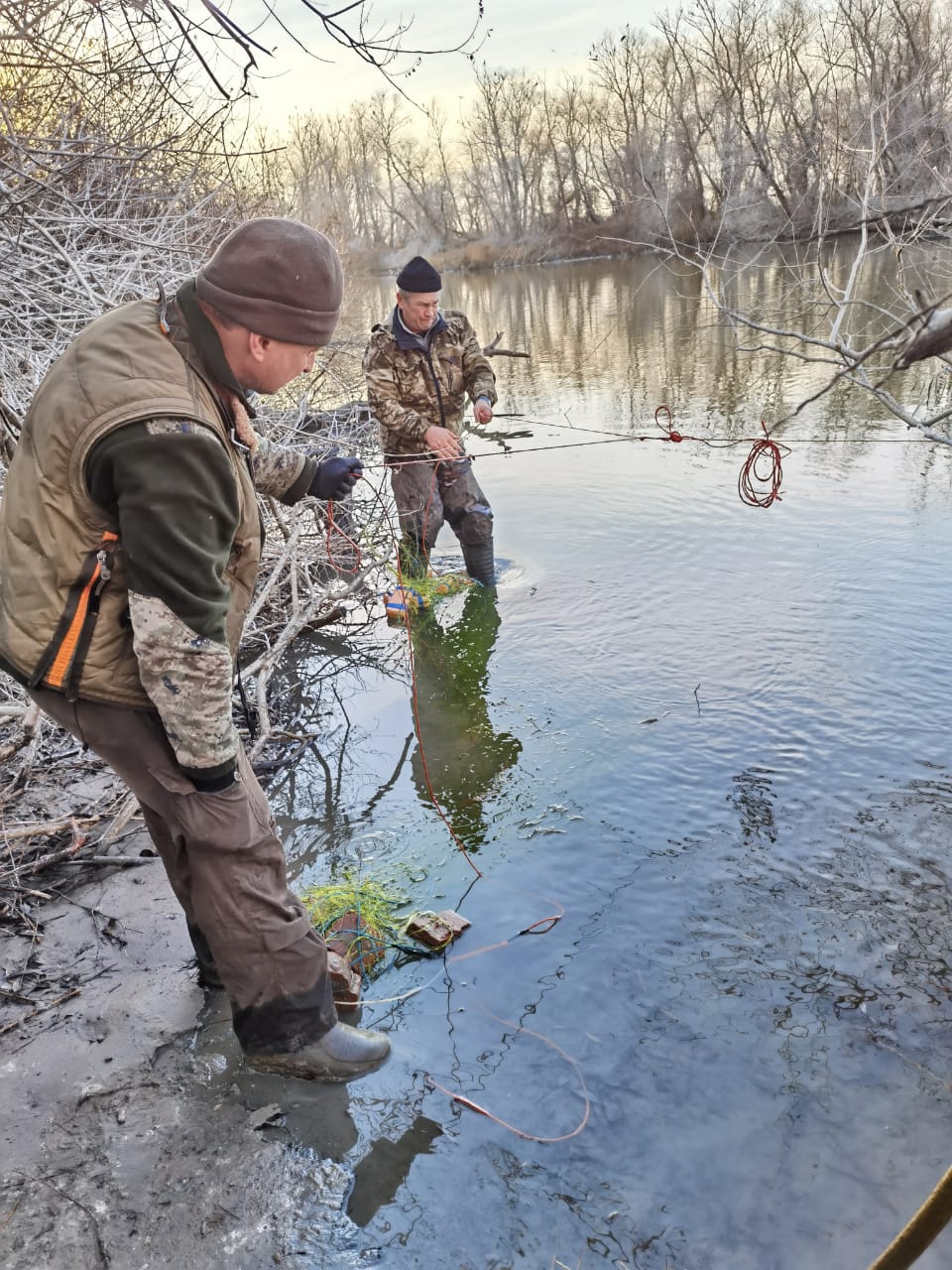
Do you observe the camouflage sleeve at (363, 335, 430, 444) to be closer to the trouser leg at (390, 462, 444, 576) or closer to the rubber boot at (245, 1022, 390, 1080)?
the trouser leg at (390, 462, 444, 576)

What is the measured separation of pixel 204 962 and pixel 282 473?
1.69 meters

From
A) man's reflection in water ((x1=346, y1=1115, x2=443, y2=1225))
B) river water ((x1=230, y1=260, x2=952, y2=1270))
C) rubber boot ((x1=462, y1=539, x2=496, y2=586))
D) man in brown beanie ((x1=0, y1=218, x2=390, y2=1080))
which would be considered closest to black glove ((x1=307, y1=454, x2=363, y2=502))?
man in brown beanie ((x1=0, y1=218, x2=390, y2=1080))

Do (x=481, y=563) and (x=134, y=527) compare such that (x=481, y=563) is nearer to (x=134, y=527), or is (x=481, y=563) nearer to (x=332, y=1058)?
(x=332, y=1058)

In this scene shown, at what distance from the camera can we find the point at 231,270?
2.24 m

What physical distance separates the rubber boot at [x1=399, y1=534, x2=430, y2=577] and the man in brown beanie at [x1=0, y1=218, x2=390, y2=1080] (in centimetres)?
448

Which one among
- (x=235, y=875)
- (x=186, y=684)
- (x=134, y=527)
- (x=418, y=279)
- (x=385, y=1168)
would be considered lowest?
(x=385, y=1168)

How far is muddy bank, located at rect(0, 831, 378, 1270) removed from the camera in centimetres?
227

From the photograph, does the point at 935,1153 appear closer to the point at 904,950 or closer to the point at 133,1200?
the point at 904,950

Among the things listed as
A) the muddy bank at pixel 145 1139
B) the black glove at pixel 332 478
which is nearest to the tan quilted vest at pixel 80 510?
the black glove at pixel 332 478

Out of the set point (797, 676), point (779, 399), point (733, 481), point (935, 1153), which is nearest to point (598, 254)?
point (779, 399)

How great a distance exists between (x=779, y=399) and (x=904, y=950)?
10.0m

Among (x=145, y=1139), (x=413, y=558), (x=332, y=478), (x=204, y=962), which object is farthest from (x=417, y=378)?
(x=145, y=1139)

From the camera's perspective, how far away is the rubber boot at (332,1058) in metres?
2.67

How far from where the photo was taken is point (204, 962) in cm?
311
